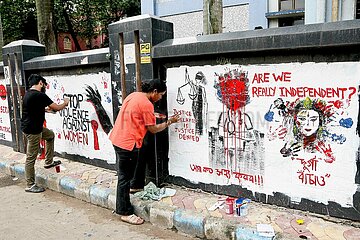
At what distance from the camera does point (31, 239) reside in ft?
12.1

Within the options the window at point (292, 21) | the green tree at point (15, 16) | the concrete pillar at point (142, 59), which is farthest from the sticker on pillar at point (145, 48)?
the green tree at point (15, 16)

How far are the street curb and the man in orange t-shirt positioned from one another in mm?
205

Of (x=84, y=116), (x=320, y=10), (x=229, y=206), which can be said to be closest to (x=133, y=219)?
(x=229, y=206)

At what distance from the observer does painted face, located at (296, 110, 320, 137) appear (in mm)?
3360

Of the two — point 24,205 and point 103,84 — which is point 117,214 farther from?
point 103,84

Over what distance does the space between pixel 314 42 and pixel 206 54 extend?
126 centimetres

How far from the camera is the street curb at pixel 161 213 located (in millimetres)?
3367

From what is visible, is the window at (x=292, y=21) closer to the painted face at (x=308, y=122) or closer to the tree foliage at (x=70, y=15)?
the painted face at (x=308, y=122)

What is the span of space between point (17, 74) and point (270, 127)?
548 cm

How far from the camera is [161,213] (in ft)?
12.7

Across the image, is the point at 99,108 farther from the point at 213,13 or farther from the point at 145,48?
the point at 213,13

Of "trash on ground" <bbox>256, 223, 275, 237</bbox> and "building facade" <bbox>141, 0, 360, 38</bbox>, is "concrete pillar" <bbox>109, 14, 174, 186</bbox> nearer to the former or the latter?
"trash on ground" <bbox>256, 223, 275, 237</bbox>

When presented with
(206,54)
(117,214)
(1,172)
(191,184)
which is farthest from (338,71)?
(1,172)

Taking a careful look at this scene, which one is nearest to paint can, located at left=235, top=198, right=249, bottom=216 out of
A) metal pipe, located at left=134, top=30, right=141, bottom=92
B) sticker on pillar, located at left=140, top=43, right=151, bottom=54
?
metal pipe, located at left=134, top=30, right=141, bottom=92
